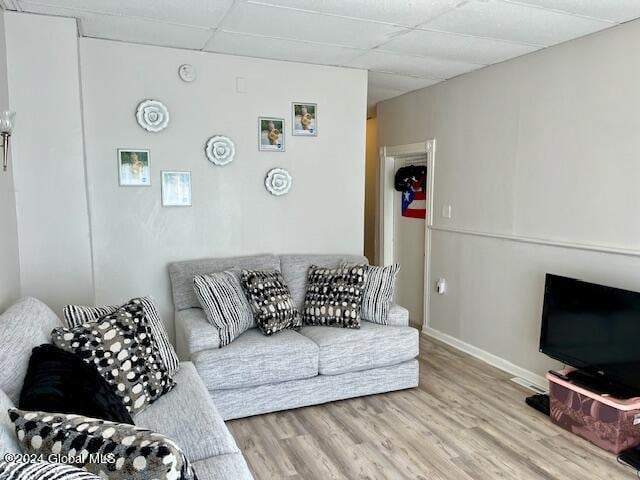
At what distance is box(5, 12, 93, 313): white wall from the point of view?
2.87 m

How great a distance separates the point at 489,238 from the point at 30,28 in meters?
3.58

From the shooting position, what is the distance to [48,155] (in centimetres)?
295

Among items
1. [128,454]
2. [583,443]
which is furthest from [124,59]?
[583,443]

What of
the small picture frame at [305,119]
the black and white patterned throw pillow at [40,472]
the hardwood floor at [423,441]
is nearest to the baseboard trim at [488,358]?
the hardwood floor at [423,441]

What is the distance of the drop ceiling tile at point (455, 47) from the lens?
3.13 meters

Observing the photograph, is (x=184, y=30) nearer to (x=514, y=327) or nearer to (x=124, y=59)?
(x=124, y=59)

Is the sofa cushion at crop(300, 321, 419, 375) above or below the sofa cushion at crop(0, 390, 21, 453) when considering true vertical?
below

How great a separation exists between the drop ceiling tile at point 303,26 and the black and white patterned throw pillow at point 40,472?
2.43m

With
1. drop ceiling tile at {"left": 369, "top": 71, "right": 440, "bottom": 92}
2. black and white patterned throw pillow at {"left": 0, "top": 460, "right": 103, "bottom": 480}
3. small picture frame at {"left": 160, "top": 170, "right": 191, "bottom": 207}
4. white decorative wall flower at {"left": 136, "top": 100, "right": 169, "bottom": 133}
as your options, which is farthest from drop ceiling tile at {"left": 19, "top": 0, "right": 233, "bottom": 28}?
black and white patterned throw pillow at {"left": 0, "top": 460, "right": 103, "bottom": 480}

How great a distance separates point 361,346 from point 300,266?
0.86 metres

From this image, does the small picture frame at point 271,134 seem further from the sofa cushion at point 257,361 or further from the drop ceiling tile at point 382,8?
the sofa cushion at point 257,361

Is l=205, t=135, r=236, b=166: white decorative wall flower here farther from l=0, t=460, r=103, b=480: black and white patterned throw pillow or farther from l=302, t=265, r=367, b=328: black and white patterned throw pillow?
l=0, t=460, r=103, b=480: black and white patterned throw pillow

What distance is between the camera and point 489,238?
3.86 metres

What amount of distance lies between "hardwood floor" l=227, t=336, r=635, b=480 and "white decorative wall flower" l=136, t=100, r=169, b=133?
215 centimetres
